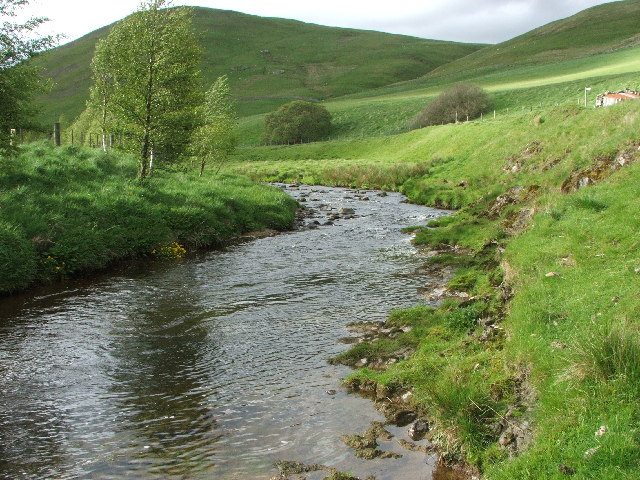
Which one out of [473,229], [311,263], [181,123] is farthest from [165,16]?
[473,229]

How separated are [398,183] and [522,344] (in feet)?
145

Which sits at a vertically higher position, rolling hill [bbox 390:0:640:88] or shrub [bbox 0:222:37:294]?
rolling hill [bbox 390:0:640:88]

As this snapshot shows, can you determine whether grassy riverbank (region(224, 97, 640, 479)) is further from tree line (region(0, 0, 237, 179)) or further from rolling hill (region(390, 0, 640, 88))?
rolling hill (region(390, 0, 640, 88))

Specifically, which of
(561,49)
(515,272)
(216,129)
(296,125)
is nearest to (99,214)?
(515,272)

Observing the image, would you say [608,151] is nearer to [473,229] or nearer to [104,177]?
[473,229]

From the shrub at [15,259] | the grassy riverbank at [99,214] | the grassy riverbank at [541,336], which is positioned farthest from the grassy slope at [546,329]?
the shrub at [15,259]

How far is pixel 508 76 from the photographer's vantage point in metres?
133

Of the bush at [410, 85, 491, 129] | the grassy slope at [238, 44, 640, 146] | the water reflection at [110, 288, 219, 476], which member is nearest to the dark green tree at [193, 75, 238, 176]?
the grassy slope at [238, 44, 640, 146]

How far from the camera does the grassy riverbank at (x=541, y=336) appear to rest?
25.0 ft

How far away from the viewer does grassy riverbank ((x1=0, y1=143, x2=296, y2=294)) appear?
20938mm

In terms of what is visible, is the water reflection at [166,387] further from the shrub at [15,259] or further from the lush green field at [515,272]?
the shrub at [15,259]

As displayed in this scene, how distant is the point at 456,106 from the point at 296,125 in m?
36.6

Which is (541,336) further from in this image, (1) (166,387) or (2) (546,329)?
(1) (166,387)

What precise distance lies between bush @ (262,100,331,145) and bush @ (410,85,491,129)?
28.2 metres
